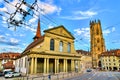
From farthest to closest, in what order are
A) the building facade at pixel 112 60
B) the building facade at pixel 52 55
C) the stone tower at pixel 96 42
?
the stone tower at pixel 96 42, the building facade at pixel 112 60, the building facade at pixel 52 55

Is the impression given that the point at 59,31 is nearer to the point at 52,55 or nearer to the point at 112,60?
the point at 52,55

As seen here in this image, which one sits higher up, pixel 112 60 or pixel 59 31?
pixel 59 31

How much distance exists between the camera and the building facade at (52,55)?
41.9m

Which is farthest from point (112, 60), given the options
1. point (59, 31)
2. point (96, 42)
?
point (59, 31)

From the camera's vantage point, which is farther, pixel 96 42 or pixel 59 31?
pixel 96 42

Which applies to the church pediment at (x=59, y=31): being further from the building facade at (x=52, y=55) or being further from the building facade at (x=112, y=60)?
the building facade at (x=112, y=60)

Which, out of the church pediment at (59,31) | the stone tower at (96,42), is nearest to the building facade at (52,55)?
the church pediment at (59,31)

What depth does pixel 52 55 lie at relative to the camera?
46.6 meters

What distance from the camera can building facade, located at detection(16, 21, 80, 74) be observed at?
41875 millimetres

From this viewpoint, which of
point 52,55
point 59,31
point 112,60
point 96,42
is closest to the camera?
point 52,55

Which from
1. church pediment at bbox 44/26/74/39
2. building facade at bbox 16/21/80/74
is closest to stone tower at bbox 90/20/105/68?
building facade at bbox 16/21/80/74

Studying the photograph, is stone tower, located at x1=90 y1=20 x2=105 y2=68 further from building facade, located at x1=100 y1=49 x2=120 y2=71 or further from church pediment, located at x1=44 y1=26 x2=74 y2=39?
church pediment, located at x1=44 y1=26 x2=74 y2=39

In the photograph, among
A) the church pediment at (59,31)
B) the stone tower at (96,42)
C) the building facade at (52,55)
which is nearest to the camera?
the building facade at (52,55)

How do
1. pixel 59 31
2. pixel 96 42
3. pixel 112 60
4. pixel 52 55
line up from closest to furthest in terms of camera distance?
pixel 52 55, pixel 59 31, pixel 112 60, pixel 96 42
